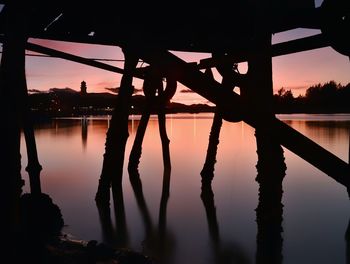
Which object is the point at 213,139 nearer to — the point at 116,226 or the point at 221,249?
the point at 116,226

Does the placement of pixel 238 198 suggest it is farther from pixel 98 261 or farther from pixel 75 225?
pixel 98 261

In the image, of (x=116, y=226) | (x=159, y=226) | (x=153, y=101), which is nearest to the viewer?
(x=116, y=226)

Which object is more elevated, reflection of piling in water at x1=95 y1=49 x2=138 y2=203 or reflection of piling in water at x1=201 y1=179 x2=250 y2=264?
reflection of piling in water at x1=95 y1=49 x2=138 y2=203

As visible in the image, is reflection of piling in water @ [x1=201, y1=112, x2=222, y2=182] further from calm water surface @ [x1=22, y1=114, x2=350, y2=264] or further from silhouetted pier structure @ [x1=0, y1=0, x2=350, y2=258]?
silhouetted pier structure @ [x1=0, y1=0, x2=350, y2=258]

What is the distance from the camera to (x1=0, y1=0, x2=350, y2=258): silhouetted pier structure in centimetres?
269

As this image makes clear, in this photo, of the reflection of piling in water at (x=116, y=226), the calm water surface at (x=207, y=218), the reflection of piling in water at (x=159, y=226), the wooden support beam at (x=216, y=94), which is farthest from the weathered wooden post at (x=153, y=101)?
the wooden support beam at (x=216, y=94)

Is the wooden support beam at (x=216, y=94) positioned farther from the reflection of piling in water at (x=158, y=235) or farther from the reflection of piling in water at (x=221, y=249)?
the reflection of piling in water at (x=158, y=235)

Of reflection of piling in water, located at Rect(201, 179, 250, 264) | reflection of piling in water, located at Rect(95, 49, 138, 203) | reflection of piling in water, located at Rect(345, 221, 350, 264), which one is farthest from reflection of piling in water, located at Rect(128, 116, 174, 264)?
reflection of piling in water, located at Rect(345, 221, 350, 264)

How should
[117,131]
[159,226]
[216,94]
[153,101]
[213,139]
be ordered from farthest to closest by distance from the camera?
[153,101]
[213,139]
[117,131]
[159,226]
[216,94]

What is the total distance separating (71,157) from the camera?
17.6 m

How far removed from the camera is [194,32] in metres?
5.38

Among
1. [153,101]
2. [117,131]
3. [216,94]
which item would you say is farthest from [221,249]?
[153,101]

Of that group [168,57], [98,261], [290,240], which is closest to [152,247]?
[98,261]

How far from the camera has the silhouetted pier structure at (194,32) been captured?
2.69 m
